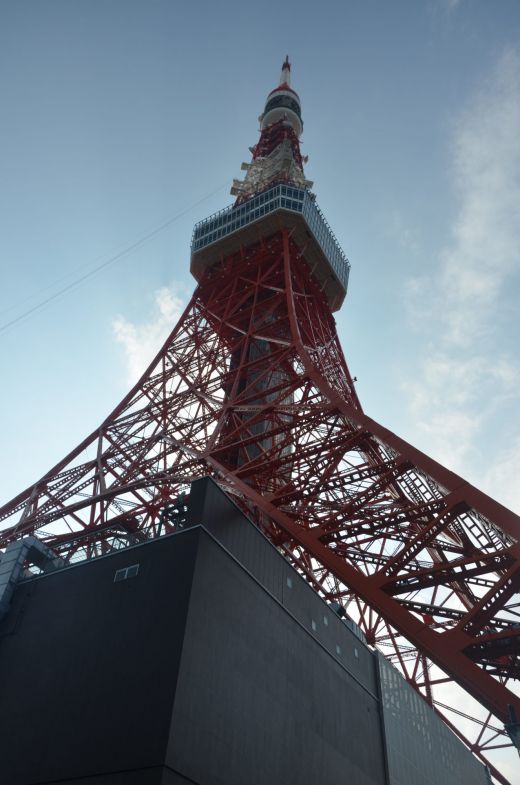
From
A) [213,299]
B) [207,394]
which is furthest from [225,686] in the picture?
[213,299]

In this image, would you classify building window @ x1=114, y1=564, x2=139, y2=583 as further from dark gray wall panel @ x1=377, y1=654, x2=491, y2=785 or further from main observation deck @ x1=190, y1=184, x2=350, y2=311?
main observation deck @ x1=190, y1=184, x2=350, y2=311

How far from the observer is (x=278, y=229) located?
3531cm

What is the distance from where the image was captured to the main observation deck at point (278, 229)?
35.1m

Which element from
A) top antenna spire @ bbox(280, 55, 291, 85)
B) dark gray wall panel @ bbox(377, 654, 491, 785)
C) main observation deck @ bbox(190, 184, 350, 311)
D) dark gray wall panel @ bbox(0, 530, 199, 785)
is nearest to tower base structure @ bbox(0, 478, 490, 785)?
dark gray wall panel @ bbox(0, 530, 199, 785)

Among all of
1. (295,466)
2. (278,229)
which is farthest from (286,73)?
(295,466)

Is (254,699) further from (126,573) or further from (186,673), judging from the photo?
(126,573)

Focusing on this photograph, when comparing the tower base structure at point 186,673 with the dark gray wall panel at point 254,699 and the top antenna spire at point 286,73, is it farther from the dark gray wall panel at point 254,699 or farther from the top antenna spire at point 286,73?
the top antenna spire at point 286,73

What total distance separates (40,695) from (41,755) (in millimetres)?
1532

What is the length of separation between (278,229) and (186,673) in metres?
26.5

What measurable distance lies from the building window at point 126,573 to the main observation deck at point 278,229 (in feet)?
76.2

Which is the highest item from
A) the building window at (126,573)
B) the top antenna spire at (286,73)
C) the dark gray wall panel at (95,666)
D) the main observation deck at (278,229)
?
the top antenna spire at (286,73)

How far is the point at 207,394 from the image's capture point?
29328 millimetres

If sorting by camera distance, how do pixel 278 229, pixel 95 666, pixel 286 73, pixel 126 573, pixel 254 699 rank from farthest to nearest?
pixel 286 73 → pixel 278 229 → pixel 126 573 → pixel 254 699 → pixel 95 666

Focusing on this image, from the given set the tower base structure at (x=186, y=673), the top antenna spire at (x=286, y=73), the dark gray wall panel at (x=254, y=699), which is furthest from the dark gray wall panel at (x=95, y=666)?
the top antenna spire at (x=286, y=73)
